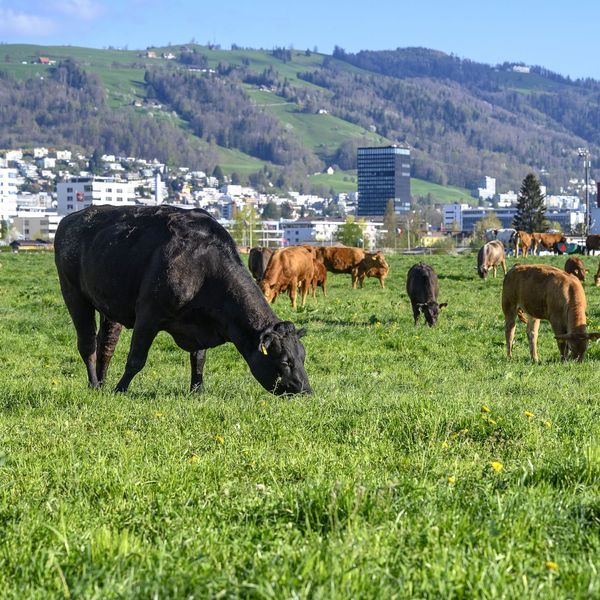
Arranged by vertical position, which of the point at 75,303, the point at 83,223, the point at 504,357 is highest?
the point at 83,223

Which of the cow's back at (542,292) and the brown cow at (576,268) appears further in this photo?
the brown cow at (576,268)

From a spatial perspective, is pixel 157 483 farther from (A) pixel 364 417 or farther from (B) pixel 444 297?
(B) pixel 444 297

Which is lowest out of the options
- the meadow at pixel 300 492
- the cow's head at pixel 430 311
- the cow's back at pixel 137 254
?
the cow's head at pixel 430 311

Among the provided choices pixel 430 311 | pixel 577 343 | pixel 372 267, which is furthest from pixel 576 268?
pixel 577 343

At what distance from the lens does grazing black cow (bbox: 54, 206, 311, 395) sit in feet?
34.5

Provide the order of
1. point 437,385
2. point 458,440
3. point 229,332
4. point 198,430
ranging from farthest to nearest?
point 437,385
point 229,332
point 198,430
point 458,440

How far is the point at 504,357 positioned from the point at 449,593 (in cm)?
1261

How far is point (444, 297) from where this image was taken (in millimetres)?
28969

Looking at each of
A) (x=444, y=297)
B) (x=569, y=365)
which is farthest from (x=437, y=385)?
(x=444, y=297)

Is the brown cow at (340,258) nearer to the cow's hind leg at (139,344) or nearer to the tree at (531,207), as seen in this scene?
the cow's hind leg at (139,344)

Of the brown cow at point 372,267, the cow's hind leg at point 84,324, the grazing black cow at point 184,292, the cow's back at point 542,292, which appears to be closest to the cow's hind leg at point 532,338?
the cow's back at point 542,292

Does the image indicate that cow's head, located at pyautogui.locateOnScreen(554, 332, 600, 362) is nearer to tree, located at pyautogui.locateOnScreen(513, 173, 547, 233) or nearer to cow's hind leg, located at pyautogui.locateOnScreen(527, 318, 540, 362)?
cow's hind leg, located at pyautogui.locateOnScreen(527, 318, 540, 362)

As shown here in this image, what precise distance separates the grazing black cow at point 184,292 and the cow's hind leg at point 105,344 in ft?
2.14

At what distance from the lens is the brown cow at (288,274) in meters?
27.3
